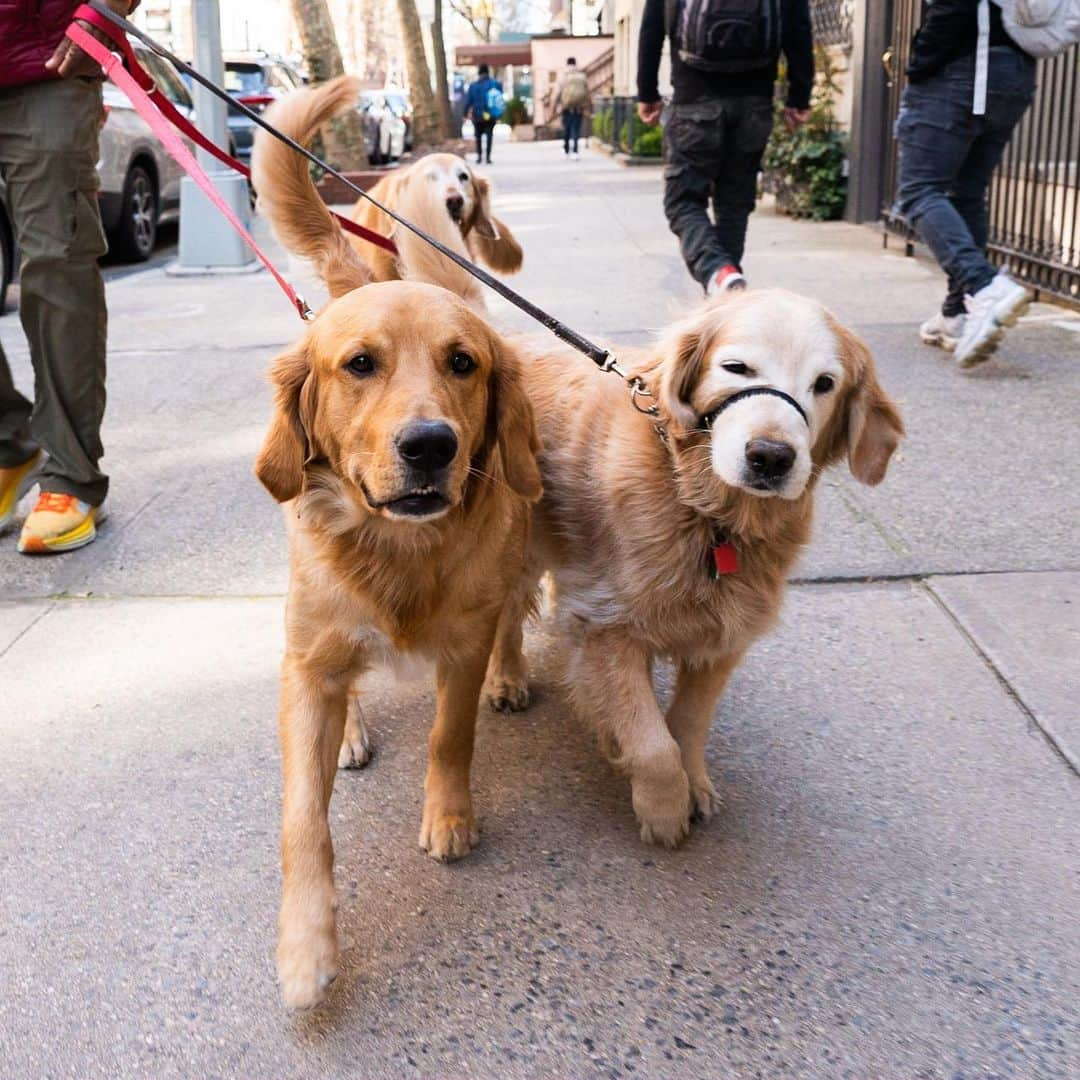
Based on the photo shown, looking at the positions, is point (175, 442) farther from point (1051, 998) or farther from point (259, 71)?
point (259, 71)

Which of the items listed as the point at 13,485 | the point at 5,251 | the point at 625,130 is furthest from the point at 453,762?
the point at 625,130

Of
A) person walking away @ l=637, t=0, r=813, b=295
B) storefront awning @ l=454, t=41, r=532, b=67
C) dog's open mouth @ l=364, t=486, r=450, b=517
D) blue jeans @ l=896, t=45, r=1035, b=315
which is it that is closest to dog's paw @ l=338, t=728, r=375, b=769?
dog's open mouth @ l=364, t=486, r=450, b=517

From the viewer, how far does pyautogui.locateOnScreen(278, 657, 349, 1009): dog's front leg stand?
217 centimetres

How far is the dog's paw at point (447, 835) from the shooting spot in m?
2.64

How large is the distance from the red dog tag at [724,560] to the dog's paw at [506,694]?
83 cm

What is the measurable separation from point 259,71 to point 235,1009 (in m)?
17.0

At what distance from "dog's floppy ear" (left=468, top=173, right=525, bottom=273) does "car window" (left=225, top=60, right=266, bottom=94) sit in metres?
12.3

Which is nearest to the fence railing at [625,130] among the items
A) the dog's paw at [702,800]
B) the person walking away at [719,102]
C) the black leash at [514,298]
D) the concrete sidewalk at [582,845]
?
the person walking away at [719,102]

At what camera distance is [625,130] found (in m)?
26.6

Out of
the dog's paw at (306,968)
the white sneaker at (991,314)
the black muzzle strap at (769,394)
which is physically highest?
the black muzzle strap at (769,394)

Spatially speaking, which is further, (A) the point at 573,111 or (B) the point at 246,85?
(A) the point at 573,111

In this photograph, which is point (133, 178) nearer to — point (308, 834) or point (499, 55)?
point (308, 834)

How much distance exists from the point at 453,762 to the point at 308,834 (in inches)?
18.3

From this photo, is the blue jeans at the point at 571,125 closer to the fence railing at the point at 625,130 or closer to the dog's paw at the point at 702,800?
the fence railing at the point at 625,130
